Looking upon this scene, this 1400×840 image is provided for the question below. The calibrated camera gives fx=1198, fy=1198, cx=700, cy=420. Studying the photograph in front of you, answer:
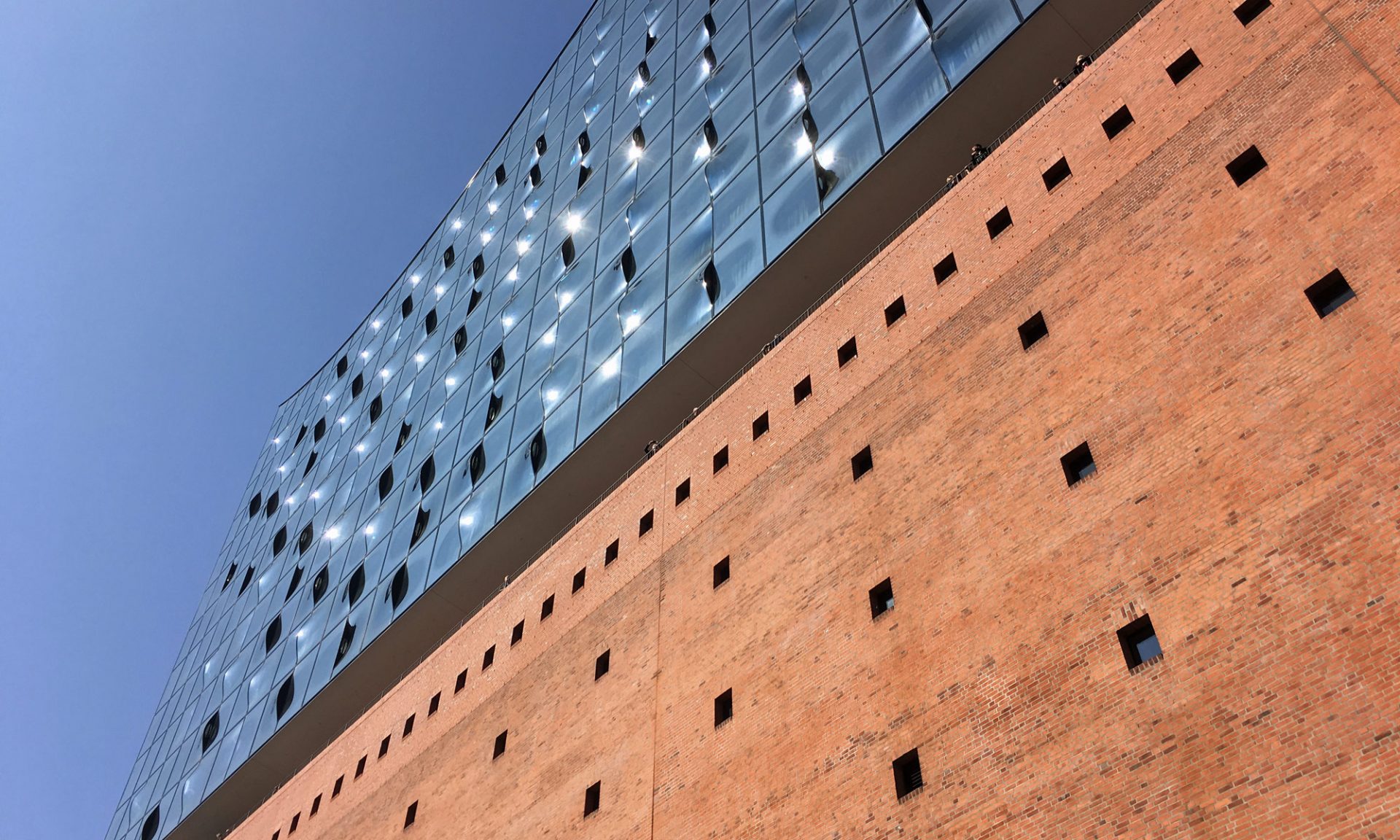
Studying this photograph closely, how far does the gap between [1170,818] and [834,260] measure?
12659 millimetres

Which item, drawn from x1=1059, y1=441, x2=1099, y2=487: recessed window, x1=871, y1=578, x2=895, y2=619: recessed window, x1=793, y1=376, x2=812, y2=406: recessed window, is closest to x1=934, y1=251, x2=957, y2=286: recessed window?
x1=793, y1=376, x2=812, y2=406: recessed window

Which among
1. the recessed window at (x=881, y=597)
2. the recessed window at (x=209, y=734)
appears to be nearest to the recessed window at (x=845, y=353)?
the recessed window at (x=881, y=597)

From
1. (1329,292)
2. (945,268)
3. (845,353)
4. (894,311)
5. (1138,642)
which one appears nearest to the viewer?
(1138,642)

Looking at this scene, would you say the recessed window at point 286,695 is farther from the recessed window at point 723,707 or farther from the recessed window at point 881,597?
the recessed window at point 881,597

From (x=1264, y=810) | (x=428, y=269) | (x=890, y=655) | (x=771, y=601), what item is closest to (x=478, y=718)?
(x=771, y=601)

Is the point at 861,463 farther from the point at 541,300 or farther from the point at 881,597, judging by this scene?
the point at 541,300

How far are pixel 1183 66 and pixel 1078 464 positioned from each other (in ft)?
17.1

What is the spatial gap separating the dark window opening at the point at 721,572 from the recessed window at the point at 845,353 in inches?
118

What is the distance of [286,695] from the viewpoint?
30.8 metres

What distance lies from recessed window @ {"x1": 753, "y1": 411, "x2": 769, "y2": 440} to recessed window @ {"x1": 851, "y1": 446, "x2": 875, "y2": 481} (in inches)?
93.5

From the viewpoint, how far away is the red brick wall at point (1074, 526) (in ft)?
29.6

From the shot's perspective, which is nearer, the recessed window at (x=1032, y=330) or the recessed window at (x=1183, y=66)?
the recessed window at (x=1032, y=330)

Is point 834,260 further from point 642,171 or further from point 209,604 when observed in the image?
point 209,604

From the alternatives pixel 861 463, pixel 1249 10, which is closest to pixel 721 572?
pixel 861 463
